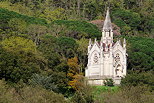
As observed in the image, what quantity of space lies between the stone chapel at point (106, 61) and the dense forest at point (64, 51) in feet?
5.93

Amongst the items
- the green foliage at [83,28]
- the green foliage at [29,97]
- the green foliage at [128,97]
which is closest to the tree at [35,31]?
the green foliage at [83,28]

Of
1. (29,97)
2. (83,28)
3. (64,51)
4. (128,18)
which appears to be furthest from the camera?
(128,18)

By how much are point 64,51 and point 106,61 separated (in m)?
9.22

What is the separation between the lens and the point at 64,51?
66938mm

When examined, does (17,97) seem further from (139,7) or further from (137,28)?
(139,7)

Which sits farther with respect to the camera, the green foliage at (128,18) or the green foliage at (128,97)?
the green foliage at (128,18)

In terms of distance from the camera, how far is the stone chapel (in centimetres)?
5985

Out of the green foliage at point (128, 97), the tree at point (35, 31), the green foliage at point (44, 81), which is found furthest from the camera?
the tree at point (35, 31)

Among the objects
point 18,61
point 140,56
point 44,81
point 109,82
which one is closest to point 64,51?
point 109,82

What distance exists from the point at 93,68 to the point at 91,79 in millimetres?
2561

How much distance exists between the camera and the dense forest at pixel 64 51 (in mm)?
42656

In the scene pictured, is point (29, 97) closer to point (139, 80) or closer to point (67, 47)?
point (139, 80)

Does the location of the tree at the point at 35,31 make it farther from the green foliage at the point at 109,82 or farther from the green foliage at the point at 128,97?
the green foliage at the point at 128,97

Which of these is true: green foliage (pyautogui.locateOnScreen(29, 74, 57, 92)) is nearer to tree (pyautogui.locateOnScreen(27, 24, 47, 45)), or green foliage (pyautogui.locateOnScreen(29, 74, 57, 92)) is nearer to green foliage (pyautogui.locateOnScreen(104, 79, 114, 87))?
green foliage (pyautogui.locateOnScreen(104, 79, 114, 87))
